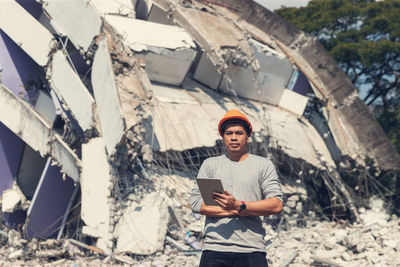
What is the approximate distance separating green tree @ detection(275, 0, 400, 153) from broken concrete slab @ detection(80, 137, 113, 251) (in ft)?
36.8

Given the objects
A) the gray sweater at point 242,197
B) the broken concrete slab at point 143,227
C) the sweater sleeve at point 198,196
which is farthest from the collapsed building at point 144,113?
the gray sweater at point 242,197

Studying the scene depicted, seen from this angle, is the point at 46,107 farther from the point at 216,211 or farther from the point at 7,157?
the point at 216,211

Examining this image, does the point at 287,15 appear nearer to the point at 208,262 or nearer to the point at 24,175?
the point at 24,175

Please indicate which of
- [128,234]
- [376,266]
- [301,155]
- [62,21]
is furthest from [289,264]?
[62,21]

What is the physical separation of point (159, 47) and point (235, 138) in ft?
19.7

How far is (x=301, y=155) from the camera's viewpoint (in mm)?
8992

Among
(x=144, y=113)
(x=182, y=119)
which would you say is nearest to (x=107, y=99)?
(x=144, y=113)

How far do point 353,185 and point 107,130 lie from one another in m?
5.66

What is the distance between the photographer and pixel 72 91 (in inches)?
281

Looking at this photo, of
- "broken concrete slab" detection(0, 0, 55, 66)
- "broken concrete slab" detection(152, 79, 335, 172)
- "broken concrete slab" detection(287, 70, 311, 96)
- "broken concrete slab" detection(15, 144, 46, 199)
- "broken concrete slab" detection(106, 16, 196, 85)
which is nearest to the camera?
"broken concrete slab" detection(152, 79, 335, 172)

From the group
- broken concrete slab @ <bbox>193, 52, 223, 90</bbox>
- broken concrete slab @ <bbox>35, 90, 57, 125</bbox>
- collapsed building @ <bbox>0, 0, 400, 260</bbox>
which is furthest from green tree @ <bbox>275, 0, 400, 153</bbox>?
broken concrete slab @ <bbox>35, 90, 57, 125</bbox>

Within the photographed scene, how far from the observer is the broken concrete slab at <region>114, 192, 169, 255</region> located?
6.08m

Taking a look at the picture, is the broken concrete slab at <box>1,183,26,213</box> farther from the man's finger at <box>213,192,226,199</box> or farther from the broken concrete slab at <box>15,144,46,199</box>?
the man's finger at <box>213,192,226,199</box>

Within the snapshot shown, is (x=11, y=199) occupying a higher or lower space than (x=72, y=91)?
lower
